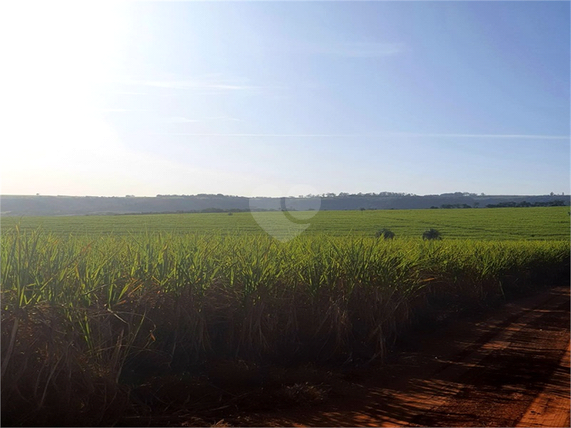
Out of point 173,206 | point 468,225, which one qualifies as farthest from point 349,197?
point 468,225

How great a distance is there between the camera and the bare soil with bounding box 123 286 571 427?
4.89m

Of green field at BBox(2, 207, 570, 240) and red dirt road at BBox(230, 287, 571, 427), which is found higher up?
green field at BBox(2, 207, 570, 240)

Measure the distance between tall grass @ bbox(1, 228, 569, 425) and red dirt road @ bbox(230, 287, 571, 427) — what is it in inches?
26.8

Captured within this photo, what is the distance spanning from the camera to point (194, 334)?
5984 millimetres

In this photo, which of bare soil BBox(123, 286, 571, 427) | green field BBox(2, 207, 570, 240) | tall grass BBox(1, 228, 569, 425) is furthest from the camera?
green field BBox(2, 207, 570, 240)

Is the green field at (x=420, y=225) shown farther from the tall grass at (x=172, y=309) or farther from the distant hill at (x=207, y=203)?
the tall grass at (x=172, y=309)

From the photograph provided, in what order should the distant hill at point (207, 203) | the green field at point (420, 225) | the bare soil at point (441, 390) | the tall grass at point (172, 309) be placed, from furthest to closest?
1. the distant hill at point (207, 203)
2. the green field at point (420, 225)
3. the bare soil at point (441, 390)
4. the tall grass at point (172, 309)

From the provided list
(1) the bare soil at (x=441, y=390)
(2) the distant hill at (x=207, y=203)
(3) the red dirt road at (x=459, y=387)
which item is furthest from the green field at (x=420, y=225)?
(1) the bare soil at (x=441, y=390)

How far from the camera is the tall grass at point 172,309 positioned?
→ 4.60 meters

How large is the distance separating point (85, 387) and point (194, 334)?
1573 millimetres

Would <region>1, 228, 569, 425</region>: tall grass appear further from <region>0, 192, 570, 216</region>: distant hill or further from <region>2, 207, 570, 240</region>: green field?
<region>0, 192, 570, 216</region>: distant hill

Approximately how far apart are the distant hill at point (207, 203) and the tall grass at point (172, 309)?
44692mm

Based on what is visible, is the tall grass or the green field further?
the green field

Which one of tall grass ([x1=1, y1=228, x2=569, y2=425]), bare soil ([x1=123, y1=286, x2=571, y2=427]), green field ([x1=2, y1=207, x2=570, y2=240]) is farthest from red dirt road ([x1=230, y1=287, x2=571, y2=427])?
green field ([x1=2, y1=207, x2=570, y2=240])
